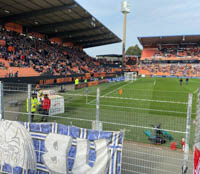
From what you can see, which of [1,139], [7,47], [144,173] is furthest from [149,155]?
[7,47]

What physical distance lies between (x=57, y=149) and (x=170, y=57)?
233 feet

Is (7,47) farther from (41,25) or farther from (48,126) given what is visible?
(48,126)

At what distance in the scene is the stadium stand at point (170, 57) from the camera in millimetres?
62688

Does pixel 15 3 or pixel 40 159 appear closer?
pixel 40 159

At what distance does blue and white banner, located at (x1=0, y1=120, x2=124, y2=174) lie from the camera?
4043 millimetres

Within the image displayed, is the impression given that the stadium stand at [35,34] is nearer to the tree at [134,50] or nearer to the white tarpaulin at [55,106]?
the white tarpaulin at [55,106]

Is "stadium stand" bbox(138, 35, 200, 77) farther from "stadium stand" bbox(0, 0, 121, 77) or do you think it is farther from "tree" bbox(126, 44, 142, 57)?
"tree" bbox(126, 44, 142, 57)

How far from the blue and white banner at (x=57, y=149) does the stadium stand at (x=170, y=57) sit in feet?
200

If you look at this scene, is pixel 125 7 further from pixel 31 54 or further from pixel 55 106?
pixel 55 106

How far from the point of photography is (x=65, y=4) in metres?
24.3

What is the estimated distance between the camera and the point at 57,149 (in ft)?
14.5

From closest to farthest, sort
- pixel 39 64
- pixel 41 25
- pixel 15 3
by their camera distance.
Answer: pixel 15 3 → pixel 39 64 → pixel 41 25

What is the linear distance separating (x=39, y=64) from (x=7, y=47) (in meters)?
5.60

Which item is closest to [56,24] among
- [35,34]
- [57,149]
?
[35,34]
